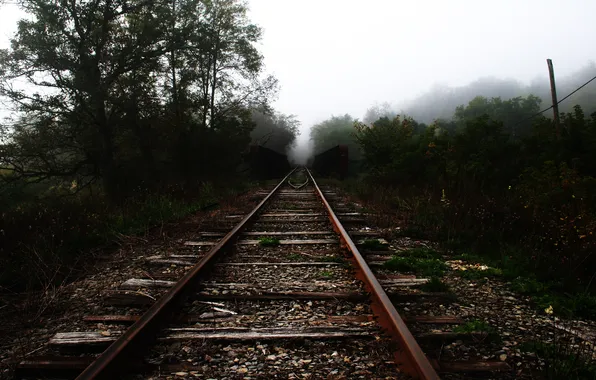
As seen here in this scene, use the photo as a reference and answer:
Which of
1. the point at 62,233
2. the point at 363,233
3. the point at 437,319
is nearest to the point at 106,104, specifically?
the point at 62,233

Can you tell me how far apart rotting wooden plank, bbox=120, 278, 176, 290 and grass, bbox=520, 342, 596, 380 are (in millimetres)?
2961

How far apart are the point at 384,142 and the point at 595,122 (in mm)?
7343

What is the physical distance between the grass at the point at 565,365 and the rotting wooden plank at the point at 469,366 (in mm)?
207

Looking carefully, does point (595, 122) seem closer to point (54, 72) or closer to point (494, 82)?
point (54, 72)

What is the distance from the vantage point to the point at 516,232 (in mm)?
5172

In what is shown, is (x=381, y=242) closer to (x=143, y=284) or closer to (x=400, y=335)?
(x=400, y=335)

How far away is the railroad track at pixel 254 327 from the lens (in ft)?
6.97

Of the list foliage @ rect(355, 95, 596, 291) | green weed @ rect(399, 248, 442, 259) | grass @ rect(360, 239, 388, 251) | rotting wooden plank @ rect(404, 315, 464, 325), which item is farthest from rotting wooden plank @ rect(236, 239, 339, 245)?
rotting wooden plank @ rect(404, 315, 464, 325)

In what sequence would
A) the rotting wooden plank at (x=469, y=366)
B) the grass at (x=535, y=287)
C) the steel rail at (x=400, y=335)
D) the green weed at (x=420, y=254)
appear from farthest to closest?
the green weed at (x=420, y=254) → the grass at (x=535, y=287) → the rotting wooden plank at (x=469, y=366) → the steel rail at (x=400, y=335)

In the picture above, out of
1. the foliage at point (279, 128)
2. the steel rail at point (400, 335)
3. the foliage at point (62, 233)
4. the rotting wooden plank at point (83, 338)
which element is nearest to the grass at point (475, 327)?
the steel rail at point (400, 335)

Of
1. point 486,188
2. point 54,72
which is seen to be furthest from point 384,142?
point 54,72

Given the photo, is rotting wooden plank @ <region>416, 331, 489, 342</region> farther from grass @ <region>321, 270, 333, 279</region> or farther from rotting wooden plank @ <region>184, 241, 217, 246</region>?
rotting wooden plank @ <region>184, 241, 217, 246</region>

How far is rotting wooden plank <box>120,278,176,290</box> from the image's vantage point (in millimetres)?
3549

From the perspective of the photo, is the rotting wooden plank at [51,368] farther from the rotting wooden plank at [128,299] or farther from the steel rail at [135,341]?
the rotting wooden plank at [128,299]
